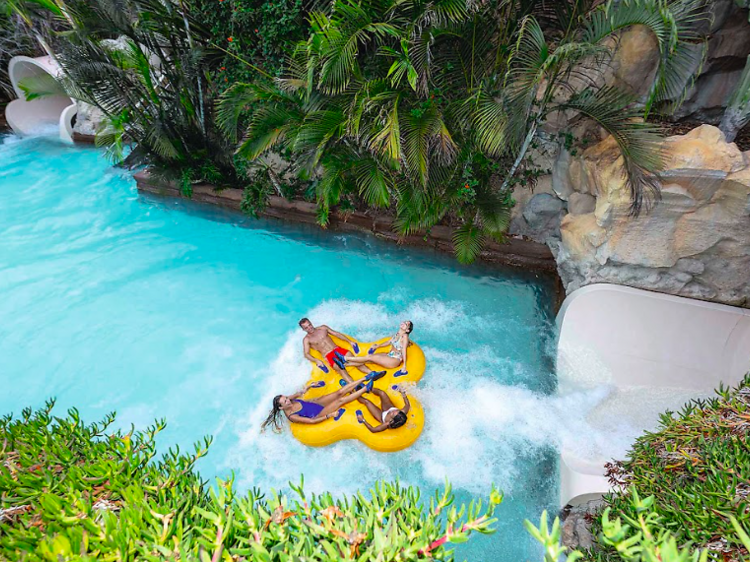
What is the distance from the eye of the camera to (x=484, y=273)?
6.38 metres

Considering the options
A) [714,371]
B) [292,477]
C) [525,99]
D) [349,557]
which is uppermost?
[525,99]

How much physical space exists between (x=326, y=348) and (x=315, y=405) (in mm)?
806

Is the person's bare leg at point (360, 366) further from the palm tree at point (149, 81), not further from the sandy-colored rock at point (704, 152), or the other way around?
the palm tree at point (149, 81)

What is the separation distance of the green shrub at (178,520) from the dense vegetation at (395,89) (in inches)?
Answer: 139

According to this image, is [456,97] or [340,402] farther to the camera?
[456,97]

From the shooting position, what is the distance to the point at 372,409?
4234mm

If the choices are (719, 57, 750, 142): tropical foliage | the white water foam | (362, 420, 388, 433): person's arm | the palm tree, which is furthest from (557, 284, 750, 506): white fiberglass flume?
the palm tree

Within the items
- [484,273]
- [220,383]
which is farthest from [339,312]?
[484,273]

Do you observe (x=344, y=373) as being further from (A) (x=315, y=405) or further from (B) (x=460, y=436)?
(B) (x=460, y=436)

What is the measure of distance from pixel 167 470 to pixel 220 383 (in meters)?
3.03

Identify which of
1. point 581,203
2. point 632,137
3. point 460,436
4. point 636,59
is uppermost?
point 636,59

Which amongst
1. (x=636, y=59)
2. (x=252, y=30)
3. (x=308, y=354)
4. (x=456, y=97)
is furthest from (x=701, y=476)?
(x=252, y=30)

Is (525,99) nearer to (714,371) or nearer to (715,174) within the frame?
(715,174)

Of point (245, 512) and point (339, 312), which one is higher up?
point (245, 512)
